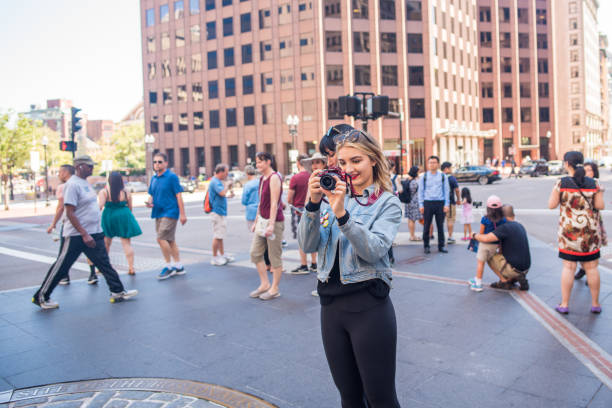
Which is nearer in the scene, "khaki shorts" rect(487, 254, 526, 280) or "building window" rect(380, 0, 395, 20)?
"khaki shorts" rect(487, 254, 526, 280)

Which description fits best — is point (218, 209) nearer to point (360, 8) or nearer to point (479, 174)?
point (479, 174)

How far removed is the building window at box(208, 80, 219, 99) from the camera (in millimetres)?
60969

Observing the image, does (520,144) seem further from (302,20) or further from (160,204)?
(160,204)

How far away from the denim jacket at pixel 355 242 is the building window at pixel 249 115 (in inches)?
2280

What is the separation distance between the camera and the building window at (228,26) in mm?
59656

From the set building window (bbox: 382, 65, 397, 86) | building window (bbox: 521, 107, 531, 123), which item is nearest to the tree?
building window (bbox: 382, 65, 397, 86)

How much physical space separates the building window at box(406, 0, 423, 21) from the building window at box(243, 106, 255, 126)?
805 inches

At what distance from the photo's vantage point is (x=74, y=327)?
220 inches

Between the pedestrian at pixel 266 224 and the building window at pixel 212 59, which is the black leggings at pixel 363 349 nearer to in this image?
the pedestrian at pixel 266 224

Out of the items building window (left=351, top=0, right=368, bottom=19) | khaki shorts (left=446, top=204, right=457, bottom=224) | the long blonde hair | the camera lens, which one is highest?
building window (left=351, top=0, right=368, bottom=19)

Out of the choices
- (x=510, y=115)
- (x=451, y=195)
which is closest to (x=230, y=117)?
(x=510, y=115)

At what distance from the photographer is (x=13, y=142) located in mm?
37062

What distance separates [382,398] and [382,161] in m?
1.17

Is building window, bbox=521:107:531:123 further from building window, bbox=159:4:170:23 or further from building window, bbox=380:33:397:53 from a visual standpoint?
building window, bbox=159:4:170:23
